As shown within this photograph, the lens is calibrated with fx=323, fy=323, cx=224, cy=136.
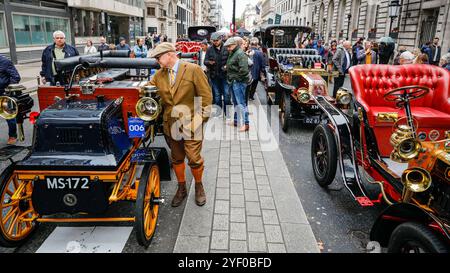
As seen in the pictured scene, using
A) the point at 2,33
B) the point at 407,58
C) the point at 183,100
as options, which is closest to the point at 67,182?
the point at 183,100

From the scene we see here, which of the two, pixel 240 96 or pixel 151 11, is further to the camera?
pixel 151 11

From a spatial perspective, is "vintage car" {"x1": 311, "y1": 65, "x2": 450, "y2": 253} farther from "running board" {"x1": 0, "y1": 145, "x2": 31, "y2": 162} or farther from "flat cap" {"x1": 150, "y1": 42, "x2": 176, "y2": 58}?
"running board" {"x1": 0, "y1": 145, "x2": 31, "y2": 162}

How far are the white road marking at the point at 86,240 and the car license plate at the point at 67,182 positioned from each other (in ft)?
2.38

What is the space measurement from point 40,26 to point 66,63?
2252 centimetres

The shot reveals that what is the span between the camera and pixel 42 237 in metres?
3.42

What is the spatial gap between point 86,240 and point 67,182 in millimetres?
819

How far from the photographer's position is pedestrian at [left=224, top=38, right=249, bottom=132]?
22.4 feet

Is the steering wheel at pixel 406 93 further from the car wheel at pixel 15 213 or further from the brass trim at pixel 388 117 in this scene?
the car wheel at pixel 15 213

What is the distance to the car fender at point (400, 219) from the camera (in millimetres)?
2278

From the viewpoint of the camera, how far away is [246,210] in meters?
3.95

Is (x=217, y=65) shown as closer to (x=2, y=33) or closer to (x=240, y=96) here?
(x=240, y=96)

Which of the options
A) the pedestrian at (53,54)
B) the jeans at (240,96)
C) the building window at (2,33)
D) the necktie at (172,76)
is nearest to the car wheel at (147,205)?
→ the necktie at (172,76)
